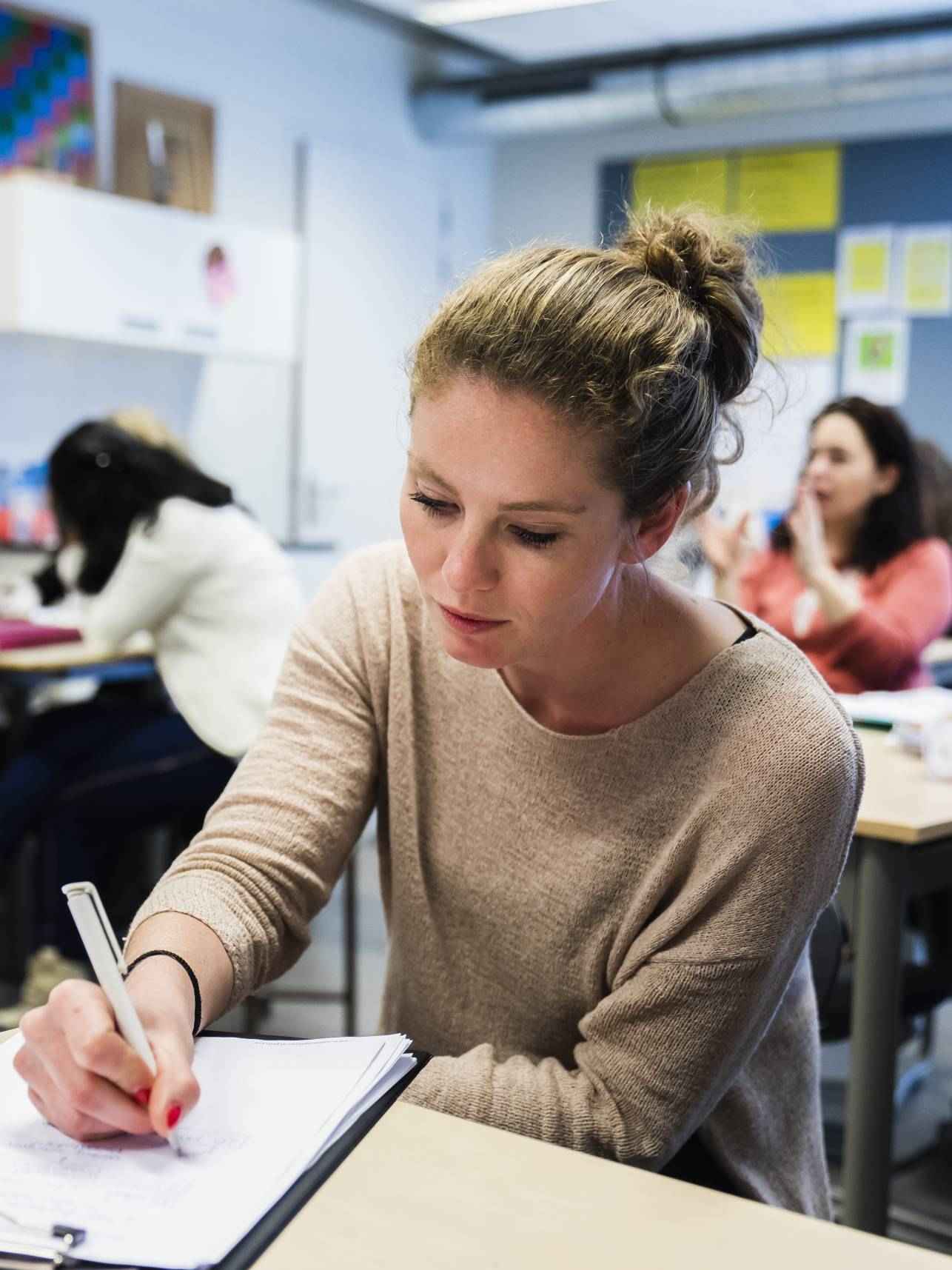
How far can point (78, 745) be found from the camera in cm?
289

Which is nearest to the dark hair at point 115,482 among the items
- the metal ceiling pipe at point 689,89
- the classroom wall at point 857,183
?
the classroom wall at point 857,183

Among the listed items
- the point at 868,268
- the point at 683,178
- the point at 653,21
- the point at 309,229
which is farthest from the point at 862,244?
the point at 309,229

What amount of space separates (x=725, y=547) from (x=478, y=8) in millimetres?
2915

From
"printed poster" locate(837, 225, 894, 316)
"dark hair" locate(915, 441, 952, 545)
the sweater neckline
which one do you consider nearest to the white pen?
the sweater neckline

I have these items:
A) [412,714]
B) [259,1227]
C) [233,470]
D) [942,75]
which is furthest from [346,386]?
[259,1227]

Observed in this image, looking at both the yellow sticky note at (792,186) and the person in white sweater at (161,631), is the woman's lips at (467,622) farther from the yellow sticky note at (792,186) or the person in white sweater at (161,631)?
the yellow sticky note at (792,186)

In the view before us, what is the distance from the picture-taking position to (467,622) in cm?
97

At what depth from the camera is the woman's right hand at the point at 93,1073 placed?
2.48 ft

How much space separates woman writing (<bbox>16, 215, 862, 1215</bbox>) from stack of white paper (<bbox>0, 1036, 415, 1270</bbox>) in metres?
0.02

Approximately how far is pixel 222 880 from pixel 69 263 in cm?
345

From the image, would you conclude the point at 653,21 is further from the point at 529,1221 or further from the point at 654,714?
the point at 529,1221

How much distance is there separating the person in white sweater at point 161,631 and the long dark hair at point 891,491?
1.35 m

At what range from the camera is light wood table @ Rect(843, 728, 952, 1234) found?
167 centimetres

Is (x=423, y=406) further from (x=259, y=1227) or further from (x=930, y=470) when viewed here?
(x=930, y=470)
